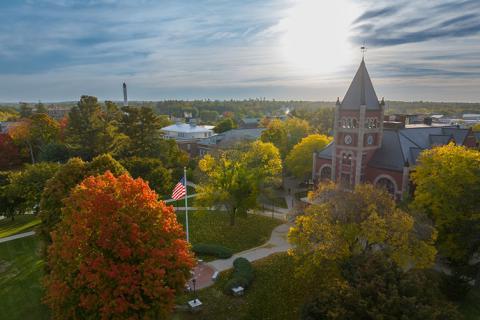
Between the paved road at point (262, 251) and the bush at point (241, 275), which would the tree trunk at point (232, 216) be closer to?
the paved road at point (262, 251)

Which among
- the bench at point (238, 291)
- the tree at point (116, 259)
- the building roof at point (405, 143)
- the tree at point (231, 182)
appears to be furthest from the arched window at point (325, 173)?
the tree at point (116, 259)

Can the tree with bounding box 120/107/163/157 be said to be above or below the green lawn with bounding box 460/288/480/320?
above

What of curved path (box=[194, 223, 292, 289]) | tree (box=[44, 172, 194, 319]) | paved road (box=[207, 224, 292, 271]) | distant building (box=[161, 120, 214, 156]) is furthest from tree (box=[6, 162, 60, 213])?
distant building (box=[161, 120, 214, 156])

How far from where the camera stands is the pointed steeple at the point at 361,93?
128ft

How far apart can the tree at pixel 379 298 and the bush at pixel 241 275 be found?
8.70m

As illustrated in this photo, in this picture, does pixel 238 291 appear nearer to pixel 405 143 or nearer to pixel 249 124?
pixel 405 143

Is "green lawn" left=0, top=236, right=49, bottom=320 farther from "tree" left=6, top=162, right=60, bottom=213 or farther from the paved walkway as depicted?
"tree" left=6, top=162, right=60, bottom=213

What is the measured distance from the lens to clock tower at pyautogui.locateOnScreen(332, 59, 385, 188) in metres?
38.9

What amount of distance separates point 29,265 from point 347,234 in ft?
82.1

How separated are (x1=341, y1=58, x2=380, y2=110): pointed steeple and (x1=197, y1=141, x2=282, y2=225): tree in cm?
1376

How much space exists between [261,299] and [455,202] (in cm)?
1564

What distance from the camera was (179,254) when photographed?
17000mm

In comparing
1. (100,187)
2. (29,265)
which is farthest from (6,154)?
(100,187)

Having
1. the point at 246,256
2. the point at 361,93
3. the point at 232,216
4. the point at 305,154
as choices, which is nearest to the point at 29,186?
the point at 232,216
